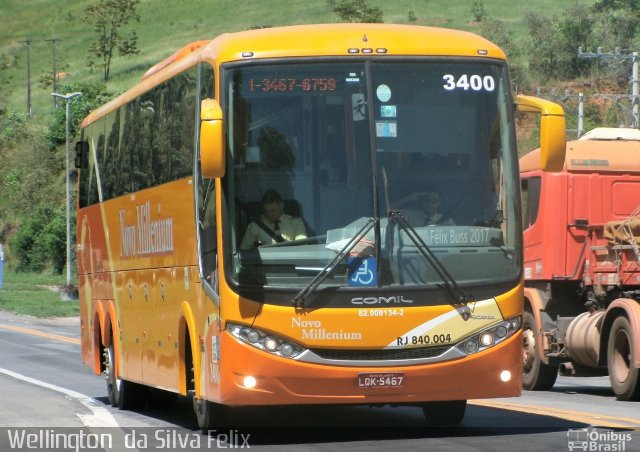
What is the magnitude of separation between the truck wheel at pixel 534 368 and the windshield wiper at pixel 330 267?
9.12m

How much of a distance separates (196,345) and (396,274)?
6.87ft

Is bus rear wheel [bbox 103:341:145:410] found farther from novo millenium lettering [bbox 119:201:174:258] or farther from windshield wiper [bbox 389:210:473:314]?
windshield wiper [bbox 389:210:473:314]

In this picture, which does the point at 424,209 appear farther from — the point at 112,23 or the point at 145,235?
the point at 112,23

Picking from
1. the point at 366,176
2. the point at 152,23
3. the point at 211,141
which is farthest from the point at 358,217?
the point at 152,23

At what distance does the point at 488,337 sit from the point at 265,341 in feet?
5.93

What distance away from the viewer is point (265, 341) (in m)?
11.9

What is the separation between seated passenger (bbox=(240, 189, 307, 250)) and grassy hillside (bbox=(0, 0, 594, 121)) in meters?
104

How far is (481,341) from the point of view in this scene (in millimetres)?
12117

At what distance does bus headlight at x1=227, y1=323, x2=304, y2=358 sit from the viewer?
1184cm

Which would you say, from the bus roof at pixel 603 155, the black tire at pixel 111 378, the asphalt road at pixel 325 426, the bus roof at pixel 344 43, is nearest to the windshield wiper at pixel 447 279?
the asphalt road at pixel 325 426

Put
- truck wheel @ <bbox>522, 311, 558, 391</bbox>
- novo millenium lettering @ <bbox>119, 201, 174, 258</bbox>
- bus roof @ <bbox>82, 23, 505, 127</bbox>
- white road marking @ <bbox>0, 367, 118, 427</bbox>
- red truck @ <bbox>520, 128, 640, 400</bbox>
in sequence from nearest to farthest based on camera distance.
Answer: bus roof @ <bbox>82, 23, 505, 127</bbox>, novo millenium lettering @ <bbox>119, 201, 174, 258</bbox>, white road marking @ <bbox>0, 367, 118, 427</bbox>, red truck @ <bbox>520, 128, 640, 400</bbox>, truck wheel @ <bbox>522, 311, 558, 391</bbox>

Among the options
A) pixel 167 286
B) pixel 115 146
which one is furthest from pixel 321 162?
pixel 115 146

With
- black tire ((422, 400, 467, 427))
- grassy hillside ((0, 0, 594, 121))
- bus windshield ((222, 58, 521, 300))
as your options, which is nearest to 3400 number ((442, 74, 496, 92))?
bus windshield ((222, 58, 521, 300))

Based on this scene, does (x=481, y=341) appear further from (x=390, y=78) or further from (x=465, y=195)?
(x=390, y=78)
